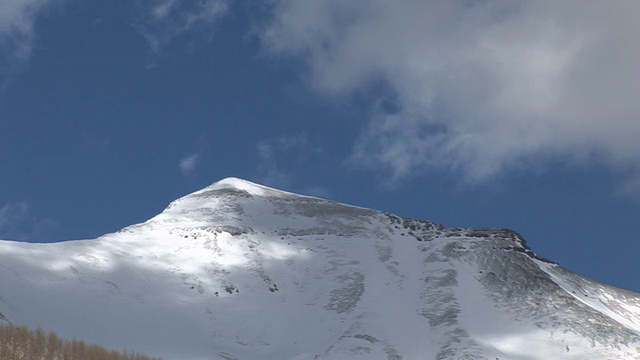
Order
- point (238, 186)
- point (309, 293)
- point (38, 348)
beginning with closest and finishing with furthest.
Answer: point (38, 348)
point (309, 293)
point (238, 186)

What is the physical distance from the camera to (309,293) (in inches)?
2707

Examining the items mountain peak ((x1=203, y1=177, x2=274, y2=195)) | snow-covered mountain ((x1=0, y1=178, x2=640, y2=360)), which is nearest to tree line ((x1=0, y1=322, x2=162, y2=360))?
snow-covered mountain ((x1=0, y1=178, x2=640, y2=360))

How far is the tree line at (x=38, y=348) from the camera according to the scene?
28.8 metres

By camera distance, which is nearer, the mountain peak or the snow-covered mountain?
the snow-covered mountain

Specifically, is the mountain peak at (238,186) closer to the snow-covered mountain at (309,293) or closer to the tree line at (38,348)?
the snow-covered mountain at (309,293)

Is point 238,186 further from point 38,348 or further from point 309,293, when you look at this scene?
point 38,348

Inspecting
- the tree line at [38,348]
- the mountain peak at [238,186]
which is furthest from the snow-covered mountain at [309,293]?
the tree line at [38,348]

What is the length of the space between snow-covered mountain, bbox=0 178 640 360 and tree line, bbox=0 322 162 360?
1622 centimetres

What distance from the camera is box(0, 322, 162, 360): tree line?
28.8 m

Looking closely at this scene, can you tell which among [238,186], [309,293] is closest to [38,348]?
[309,293]

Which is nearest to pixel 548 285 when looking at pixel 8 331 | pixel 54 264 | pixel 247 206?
pixel 247 206

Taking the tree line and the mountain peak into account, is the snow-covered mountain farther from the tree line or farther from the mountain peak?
the tree line

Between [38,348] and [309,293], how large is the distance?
40.0 metres

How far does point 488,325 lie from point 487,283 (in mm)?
Answer: 9001
